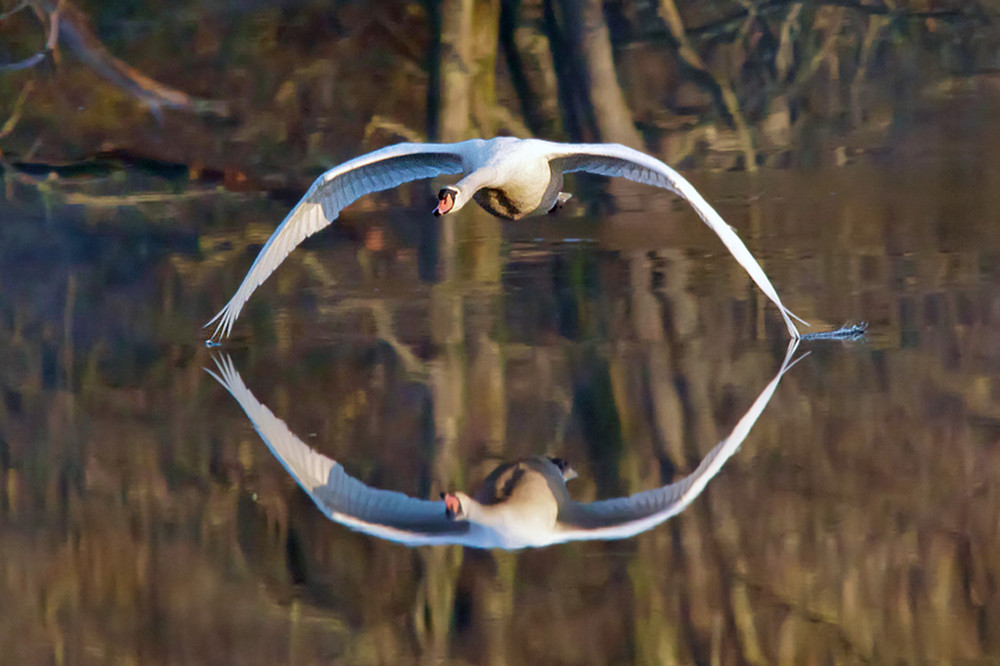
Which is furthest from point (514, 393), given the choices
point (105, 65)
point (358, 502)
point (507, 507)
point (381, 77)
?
point (381, 77)

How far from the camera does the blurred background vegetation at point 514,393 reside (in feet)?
16.5

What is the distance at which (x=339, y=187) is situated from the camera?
8.35 m

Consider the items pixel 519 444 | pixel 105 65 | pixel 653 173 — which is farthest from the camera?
pixel 105 65

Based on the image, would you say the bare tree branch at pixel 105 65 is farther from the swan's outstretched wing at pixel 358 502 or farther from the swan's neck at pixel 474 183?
the swan's outstretched wing at pixel 358 502

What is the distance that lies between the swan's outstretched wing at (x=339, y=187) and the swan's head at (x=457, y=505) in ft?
7.70

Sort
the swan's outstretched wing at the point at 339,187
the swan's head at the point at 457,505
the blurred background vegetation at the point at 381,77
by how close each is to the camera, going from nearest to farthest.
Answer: the swan's head at the point at 457,505 < the swan's outstretched wing at the point at 339,187 < the blurred background vegetation at the point at 381,77

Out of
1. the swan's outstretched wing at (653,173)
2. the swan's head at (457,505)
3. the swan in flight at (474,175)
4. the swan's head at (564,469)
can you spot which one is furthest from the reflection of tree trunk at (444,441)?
the swan's outstretched wing at (653,173)

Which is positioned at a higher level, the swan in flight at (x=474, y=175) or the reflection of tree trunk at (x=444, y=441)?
the swan in flight at (x=474, y=175)

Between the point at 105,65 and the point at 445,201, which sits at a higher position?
the point at 105,65

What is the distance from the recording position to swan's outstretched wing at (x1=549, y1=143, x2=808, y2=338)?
7.11m

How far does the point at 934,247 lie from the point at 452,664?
6.86 meters

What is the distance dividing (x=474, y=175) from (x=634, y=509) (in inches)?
101

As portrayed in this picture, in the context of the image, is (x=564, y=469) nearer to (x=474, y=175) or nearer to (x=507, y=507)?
(x=507, y=507)

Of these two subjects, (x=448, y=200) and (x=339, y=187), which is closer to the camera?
(x=448, y=200)
